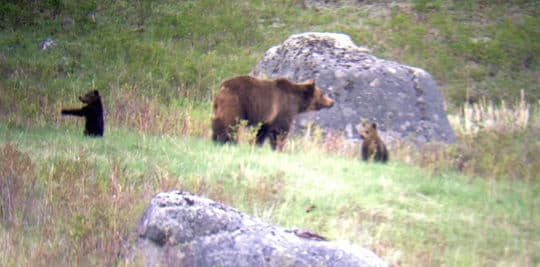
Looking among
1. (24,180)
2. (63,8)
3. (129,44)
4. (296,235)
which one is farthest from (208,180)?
(63,8)

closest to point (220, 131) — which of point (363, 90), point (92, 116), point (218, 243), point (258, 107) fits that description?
point (258, 107)

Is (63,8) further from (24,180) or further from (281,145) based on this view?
(24,180)

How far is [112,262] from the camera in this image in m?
7.40

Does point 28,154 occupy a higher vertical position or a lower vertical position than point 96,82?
higher

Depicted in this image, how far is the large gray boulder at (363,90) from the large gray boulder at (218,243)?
7.73 meters

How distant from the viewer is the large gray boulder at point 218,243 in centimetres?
693

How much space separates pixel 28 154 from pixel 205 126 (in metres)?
4.33

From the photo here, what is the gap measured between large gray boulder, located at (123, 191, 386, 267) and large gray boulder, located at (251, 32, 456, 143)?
25.4 ft

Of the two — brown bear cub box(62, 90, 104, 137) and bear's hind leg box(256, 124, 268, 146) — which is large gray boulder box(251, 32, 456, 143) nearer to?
bear's hind leg box(256, 124, 268, 146)

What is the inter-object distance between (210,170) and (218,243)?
2.95 meters

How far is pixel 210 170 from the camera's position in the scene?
10.0 m

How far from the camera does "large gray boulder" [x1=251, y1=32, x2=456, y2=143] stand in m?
15.2

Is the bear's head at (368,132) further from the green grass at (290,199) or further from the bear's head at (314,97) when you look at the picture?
the green grass at (290,199)

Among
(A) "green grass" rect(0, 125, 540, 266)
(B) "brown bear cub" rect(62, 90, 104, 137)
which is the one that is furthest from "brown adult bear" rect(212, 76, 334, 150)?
(B) "brown bear cub" rect(62, 90, 104, 137)
